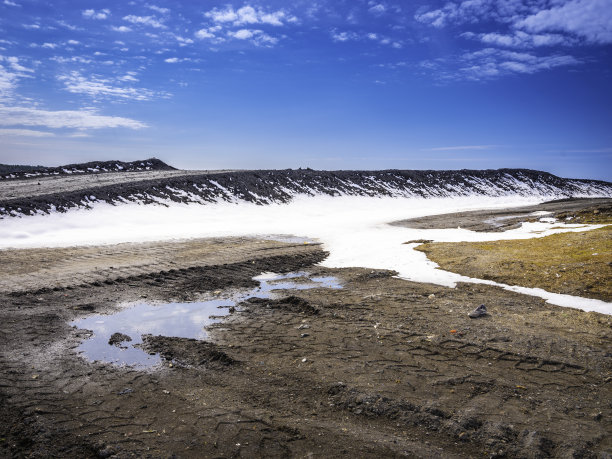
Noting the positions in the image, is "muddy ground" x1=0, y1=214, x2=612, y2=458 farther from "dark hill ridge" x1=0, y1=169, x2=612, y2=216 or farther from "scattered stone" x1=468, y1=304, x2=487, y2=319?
"dark hill ridge" x1=0, y1=169, x2=612, y2=216

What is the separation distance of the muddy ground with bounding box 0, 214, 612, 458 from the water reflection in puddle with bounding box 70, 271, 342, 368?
0.25 meters

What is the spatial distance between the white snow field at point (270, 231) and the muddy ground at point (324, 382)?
8.05 ft

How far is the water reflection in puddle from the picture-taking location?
18.6ft

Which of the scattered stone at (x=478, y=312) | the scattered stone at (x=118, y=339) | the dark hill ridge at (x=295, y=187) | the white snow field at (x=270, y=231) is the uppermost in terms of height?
the dark hill ridge at (x=295, y=187)

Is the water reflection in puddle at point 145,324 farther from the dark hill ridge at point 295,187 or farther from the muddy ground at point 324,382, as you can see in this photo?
the dark hill ridge at point 295,187

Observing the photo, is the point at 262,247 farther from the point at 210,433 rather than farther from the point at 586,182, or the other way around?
the point at 586,182

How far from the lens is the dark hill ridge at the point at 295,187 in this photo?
63.9ft

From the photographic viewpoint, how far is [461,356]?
18.1 ft

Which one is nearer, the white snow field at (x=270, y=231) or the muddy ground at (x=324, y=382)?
the muddy ground at (x=324, y=382)

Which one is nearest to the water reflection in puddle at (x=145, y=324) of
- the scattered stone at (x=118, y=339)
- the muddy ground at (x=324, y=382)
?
the scattered stone at (x=118, y=339)

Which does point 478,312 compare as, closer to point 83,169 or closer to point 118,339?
point 118,339

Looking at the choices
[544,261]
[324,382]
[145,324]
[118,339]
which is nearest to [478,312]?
[324,382]

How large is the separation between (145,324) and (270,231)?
12313mm

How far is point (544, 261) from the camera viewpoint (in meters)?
10.3
